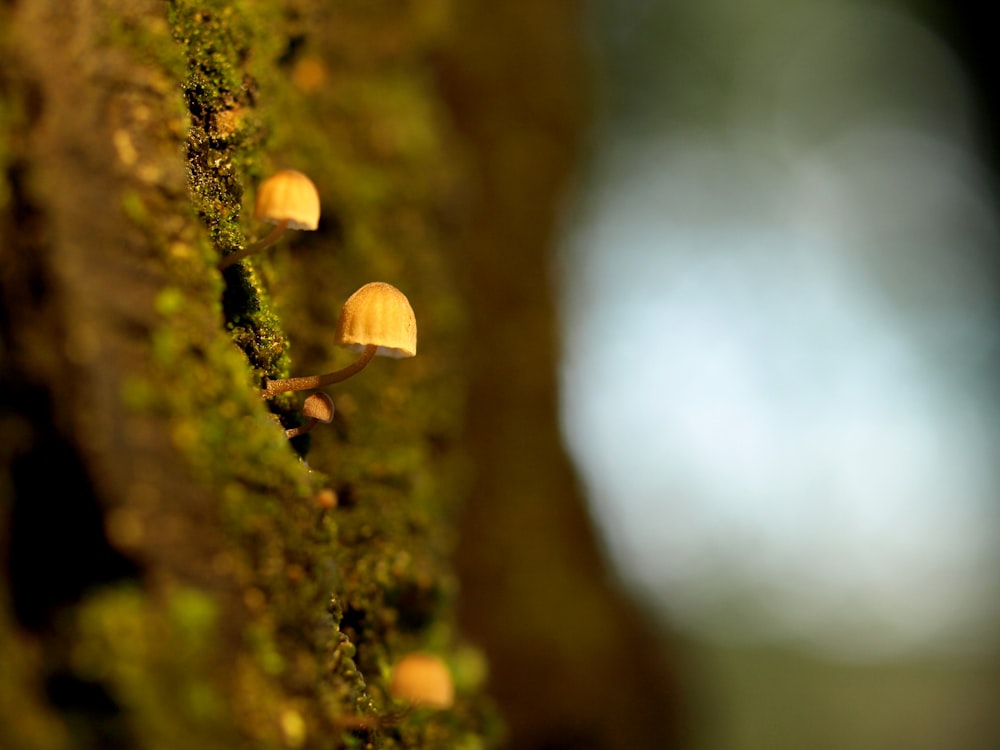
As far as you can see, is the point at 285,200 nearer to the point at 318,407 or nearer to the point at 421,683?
the point at 318,407

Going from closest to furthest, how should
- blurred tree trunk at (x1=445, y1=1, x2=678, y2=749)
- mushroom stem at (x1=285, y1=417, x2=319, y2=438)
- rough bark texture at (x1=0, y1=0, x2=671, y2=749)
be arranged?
rough bark texture at (x1=0, y1=0, x2=671, y2=749), mushroom stem at (x1=285, y1=417, x2=319, y2=438), blurred tree trunk at (x1=445, y1=1, x2=678, y2=749)

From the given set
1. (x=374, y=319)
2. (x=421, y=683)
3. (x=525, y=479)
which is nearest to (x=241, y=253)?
(x=374, y=319)

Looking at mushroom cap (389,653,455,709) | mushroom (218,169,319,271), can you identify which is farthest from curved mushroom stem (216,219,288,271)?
mushroom cap (389,653,455,709)

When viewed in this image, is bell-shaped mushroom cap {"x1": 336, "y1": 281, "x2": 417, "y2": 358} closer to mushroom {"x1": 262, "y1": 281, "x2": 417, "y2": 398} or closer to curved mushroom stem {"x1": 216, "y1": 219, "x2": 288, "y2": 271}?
mushroom {"x1": 262, "y1": 281, "x2": 417, "y2": 398}

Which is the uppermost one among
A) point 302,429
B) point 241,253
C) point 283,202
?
point 283,202

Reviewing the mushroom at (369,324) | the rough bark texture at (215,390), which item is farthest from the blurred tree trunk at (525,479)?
the mushroom at (369,324)

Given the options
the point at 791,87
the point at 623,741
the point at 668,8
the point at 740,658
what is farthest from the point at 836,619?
the point at 623,741

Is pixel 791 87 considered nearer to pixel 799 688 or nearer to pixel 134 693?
pixel 799 688
